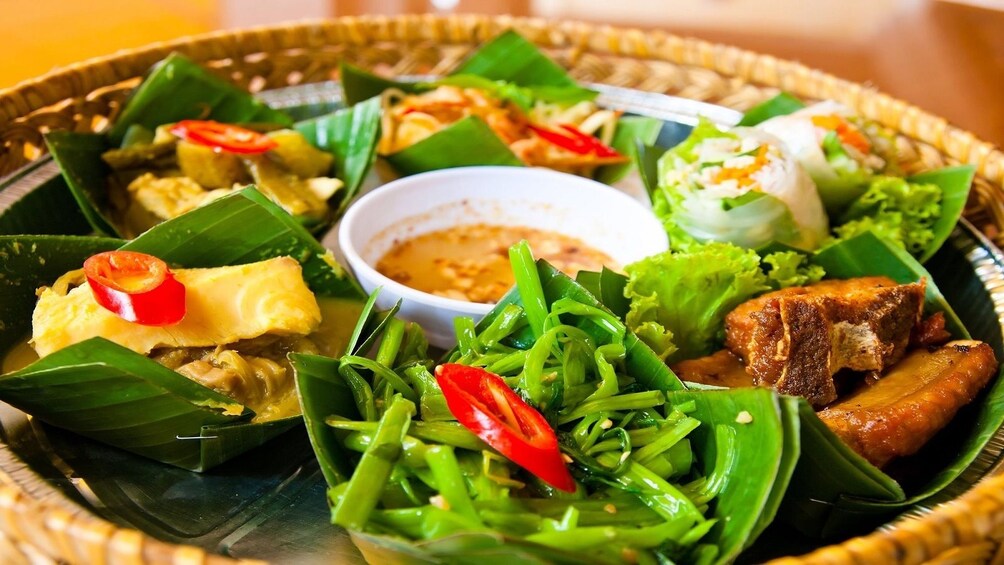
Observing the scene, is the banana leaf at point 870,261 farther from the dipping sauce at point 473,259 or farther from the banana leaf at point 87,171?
the banana leaf at point 87,171

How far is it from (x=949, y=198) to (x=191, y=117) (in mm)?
2640

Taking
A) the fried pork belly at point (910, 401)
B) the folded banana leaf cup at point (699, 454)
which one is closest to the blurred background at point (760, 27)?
the fried pork belly at point (910, 401)

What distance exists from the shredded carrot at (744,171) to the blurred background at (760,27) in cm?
220

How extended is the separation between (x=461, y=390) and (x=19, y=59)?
4.45 metres

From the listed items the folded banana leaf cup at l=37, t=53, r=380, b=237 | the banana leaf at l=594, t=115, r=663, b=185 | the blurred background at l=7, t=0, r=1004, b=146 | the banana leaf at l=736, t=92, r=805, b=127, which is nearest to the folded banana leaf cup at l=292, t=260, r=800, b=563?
the folded banana leaf cup at l=37, t=53, r=380, b=237

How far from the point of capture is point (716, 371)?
7.22 ft

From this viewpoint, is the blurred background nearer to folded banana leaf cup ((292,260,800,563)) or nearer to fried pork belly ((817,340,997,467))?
fried pork belly ((817,340,997,467))

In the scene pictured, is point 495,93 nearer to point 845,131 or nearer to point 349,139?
point 349,139

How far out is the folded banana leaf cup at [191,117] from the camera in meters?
2.73

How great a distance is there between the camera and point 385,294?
8.16ft

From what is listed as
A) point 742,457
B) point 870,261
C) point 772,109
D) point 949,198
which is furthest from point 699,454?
Result: point 772,109

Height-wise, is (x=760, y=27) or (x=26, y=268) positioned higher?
(x=26, y=268)

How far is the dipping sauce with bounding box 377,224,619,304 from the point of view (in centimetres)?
278

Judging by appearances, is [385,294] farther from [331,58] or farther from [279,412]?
[331,58]
